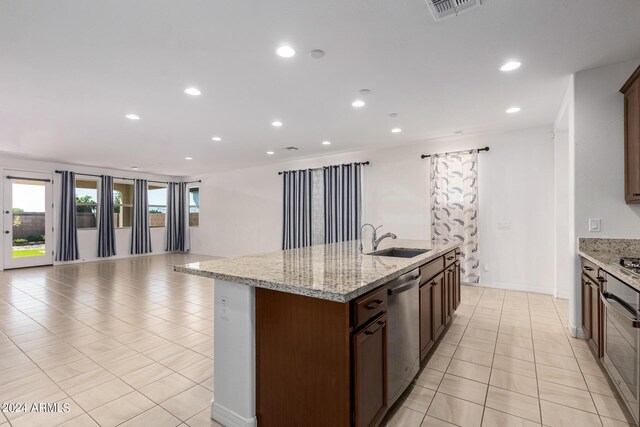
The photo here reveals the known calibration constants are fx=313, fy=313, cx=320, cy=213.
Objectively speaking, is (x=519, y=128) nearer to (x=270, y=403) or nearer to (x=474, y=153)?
(x=474, y=153)

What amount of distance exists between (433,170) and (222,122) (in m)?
3.68

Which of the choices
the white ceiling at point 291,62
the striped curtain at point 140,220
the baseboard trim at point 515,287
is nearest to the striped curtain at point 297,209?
the white ceiling at point 291,62

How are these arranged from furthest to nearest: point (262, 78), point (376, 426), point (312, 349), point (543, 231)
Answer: point (543, 231), point (262, 78), point (376, 426), point (312, 349)

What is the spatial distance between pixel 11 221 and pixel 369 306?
896 cm

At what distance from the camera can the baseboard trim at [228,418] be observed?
1762 millimetres

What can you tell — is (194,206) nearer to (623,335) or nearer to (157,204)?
(157,204)

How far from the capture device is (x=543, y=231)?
4.81 m

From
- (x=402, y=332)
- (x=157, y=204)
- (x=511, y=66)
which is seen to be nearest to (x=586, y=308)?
(x=402, y=332)

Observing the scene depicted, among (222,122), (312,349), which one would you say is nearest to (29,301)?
(222,122)

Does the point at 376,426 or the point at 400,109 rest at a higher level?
the point at 400,109

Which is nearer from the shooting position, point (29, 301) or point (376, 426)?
point (376, 426)

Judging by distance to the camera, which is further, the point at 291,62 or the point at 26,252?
the point at 26,252

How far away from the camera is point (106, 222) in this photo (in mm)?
8344

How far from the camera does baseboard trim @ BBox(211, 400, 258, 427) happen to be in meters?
1.76
